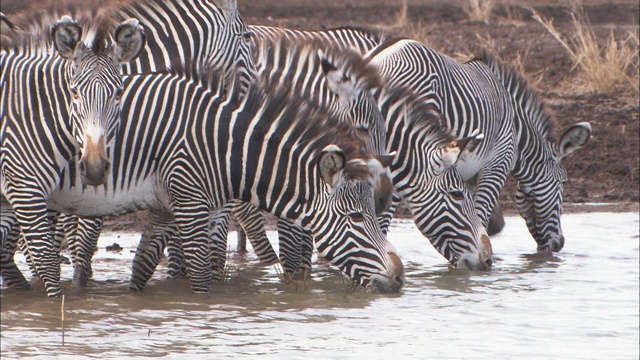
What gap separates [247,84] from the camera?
838 cm

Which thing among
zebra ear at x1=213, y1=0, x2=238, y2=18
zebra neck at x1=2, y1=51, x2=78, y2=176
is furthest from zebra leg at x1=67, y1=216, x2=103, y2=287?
zebra ear at x1=213, y1=0, x2=238, y2=18

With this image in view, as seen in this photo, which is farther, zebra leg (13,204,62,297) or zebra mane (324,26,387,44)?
zebra mane (324,26,387,44)

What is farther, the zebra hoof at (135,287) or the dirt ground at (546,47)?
the dirt ground at (546,47)

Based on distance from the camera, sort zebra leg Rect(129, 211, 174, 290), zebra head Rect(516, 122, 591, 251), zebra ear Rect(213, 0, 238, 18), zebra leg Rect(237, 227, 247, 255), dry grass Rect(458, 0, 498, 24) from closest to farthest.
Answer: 1. zebra leg Rect(129, 211, 174, 290)
2. zebra ear Rect(213, 0, 238, 18)
3. zebra leg Rect(237, 227, 247, 255)
4. zebra head Rect(516, 122, 591, 251)
5. dry grass Rect(458, 0, 498, 24)

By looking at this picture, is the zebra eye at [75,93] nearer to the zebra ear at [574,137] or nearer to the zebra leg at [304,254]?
the zebra leg at [304,254]

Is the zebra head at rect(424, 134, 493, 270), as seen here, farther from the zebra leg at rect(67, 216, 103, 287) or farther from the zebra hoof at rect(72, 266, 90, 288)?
the zebra hoof at rect(72, 266, 90, 288)

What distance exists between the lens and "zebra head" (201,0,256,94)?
8.95 meters

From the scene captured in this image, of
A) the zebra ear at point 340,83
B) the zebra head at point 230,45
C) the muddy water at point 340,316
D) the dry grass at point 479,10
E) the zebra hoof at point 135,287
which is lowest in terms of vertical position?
the muddy water at point 340,316

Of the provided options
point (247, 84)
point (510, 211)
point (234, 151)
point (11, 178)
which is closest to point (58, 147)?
point (11, 178)

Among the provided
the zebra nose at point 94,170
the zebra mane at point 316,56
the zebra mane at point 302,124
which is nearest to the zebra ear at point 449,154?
the zebra mane at point 316,56

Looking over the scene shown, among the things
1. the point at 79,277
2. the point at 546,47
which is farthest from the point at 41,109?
the point at 546,47

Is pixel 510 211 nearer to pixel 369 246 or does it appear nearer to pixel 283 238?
pixel 283 238

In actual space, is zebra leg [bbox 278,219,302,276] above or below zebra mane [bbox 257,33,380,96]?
below

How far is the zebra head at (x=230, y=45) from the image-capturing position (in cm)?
895
